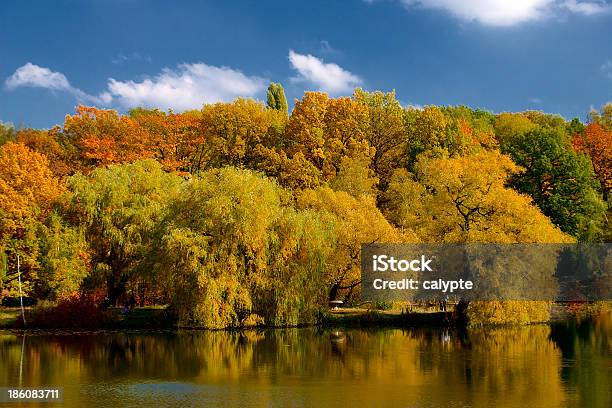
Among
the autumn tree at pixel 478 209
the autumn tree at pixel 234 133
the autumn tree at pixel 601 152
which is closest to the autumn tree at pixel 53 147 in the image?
the autumn tree at pixel 234 133

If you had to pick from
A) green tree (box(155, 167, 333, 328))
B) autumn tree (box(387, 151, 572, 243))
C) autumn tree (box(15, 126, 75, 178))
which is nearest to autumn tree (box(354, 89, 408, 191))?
autumn tree (box(387, 151, 572, 243))

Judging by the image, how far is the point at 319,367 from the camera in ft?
90.8

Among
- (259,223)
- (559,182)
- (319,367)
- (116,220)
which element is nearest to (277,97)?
(559,182)

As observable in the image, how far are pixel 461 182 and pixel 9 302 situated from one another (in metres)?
28.2

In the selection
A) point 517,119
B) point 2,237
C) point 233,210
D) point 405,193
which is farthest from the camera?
point 517,119

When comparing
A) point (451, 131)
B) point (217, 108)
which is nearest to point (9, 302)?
point (217, 108)

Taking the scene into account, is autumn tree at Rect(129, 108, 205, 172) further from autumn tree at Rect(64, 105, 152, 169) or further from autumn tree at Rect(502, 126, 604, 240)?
autumn tree at Rect(502, 126, 604, 240)

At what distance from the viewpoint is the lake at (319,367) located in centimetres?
2223

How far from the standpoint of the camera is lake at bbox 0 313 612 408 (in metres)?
22.2

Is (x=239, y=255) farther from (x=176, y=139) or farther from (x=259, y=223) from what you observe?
(x=176, y=139)

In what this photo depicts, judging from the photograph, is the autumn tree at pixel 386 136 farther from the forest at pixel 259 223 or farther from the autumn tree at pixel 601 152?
the autumn tree at pixel 601 152

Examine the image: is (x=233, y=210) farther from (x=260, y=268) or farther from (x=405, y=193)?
(x=405, y=193)

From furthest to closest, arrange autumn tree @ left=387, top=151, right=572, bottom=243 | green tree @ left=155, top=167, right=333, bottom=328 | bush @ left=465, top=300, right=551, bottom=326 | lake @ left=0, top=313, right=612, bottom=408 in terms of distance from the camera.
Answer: autumn tree @ left=387, top=151, right=572, bottom=243 → bush @ left=465, top=300, right=551, bottom=326 → green tree @ left=155, top=167, right=333, bottom=328 → lake @ left=0, top=313, right=612, bottom=408

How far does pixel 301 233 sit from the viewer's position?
4103 centimetres
